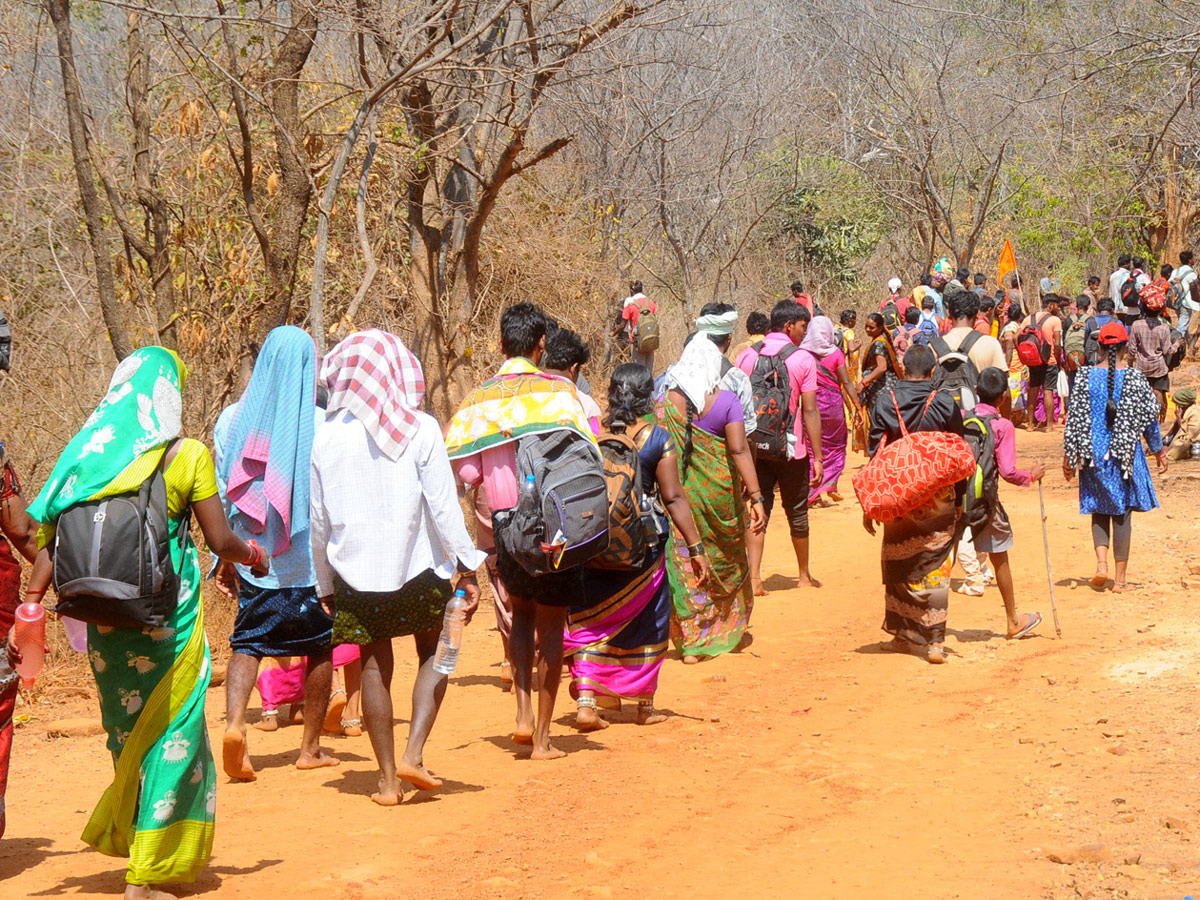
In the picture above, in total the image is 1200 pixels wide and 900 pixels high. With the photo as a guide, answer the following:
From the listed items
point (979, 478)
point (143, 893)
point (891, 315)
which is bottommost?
point (143, 893)

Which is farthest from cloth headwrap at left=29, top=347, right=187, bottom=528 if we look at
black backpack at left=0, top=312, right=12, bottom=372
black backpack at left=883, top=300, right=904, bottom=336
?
black backpack at left=883, top=300, right=904, bottom=336

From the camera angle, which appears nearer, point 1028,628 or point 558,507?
point 558,507

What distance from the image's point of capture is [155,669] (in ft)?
13.9

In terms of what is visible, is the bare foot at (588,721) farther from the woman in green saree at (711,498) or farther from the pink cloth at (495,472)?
the woman in green saree at (711,498)

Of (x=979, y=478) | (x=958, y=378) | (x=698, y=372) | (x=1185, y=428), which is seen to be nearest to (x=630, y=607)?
(x=698, y=372)

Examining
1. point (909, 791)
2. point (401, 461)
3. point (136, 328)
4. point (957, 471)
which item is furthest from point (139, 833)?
point (136, 328)

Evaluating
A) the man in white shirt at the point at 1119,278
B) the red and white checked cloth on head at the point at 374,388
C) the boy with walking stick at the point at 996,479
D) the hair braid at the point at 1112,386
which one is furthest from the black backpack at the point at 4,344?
the man in white shirt at the point at 1119,278

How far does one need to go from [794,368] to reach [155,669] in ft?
22.4

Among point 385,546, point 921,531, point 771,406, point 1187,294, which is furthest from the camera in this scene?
point 1187,294

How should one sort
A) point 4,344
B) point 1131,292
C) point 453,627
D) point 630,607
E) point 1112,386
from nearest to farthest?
point 4,344 → point 453,627 → point 630,607 → point 1112,386 → point 1131,292

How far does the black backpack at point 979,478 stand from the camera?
773 cm

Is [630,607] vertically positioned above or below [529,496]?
below

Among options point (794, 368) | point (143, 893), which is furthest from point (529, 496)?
point (794, 368)

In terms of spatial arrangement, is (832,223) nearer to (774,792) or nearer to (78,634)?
(774,792)
